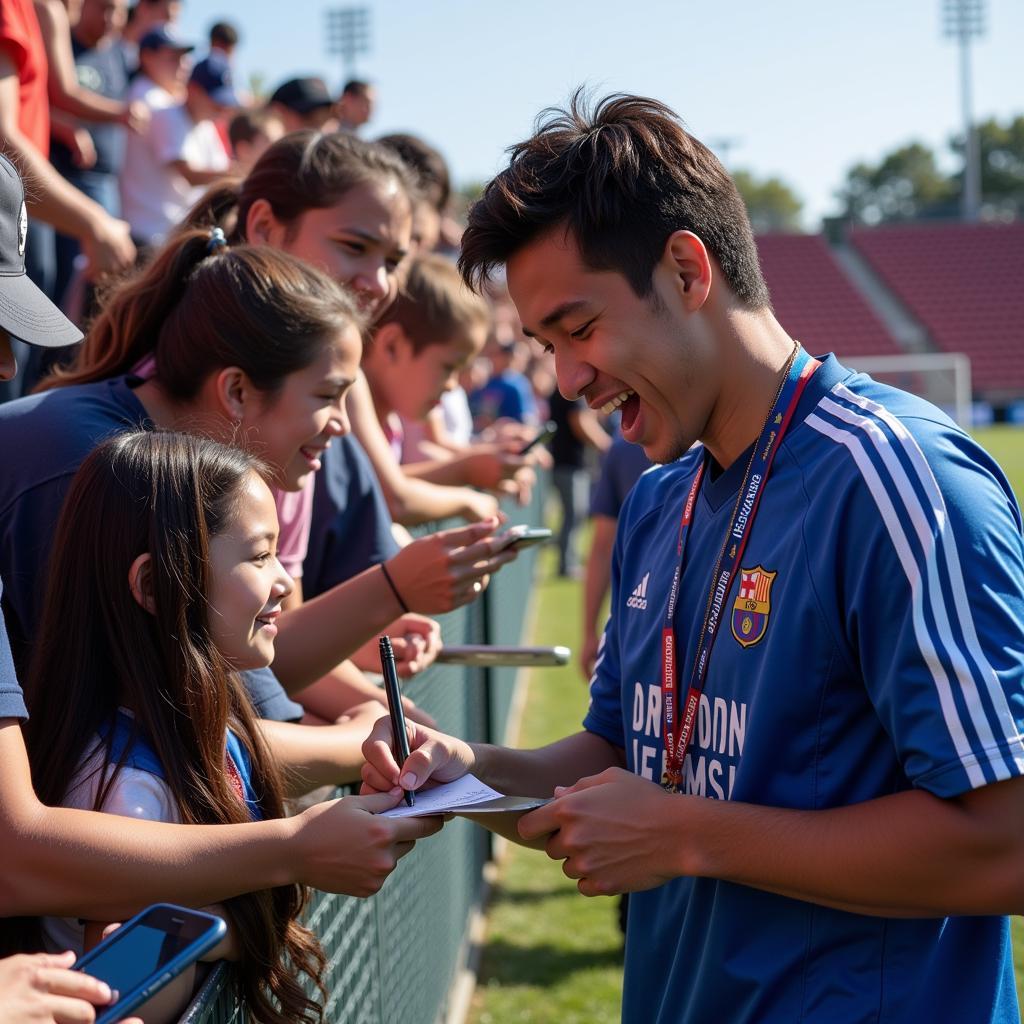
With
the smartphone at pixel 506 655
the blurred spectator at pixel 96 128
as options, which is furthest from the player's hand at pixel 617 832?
the blurred spectator at pixel 96 128

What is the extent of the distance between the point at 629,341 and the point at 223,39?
8242 mm

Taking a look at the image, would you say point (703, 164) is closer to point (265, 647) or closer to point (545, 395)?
point (265, 647)

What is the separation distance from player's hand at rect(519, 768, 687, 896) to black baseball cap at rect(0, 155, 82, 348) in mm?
1056

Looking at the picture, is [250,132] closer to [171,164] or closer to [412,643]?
[171,164]

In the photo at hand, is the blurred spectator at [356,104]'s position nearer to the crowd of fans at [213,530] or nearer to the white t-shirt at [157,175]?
the white t-shirt at [157,175]

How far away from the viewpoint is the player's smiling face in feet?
6.61

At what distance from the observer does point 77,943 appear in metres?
1.83

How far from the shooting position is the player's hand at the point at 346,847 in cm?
180

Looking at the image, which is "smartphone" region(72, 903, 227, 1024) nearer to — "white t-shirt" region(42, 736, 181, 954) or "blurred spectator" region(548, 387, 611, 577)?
"white t-shirt" region(42, 736, 181, 954)

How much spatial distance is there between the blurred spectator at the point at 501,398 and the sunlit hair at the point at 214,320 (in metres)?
10.4

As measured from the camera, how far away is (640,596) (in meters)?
2.25

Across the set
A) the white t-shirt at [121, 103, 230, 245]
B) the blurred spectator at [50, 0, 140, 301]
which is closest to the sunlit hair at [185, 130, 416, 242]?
the blurred spectator at [50, 0, 140, 301]

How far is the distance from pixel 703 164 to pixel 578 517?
13.6 m

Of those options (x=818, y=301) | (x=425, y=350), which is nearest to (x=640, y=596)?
(x=425, y=350)
